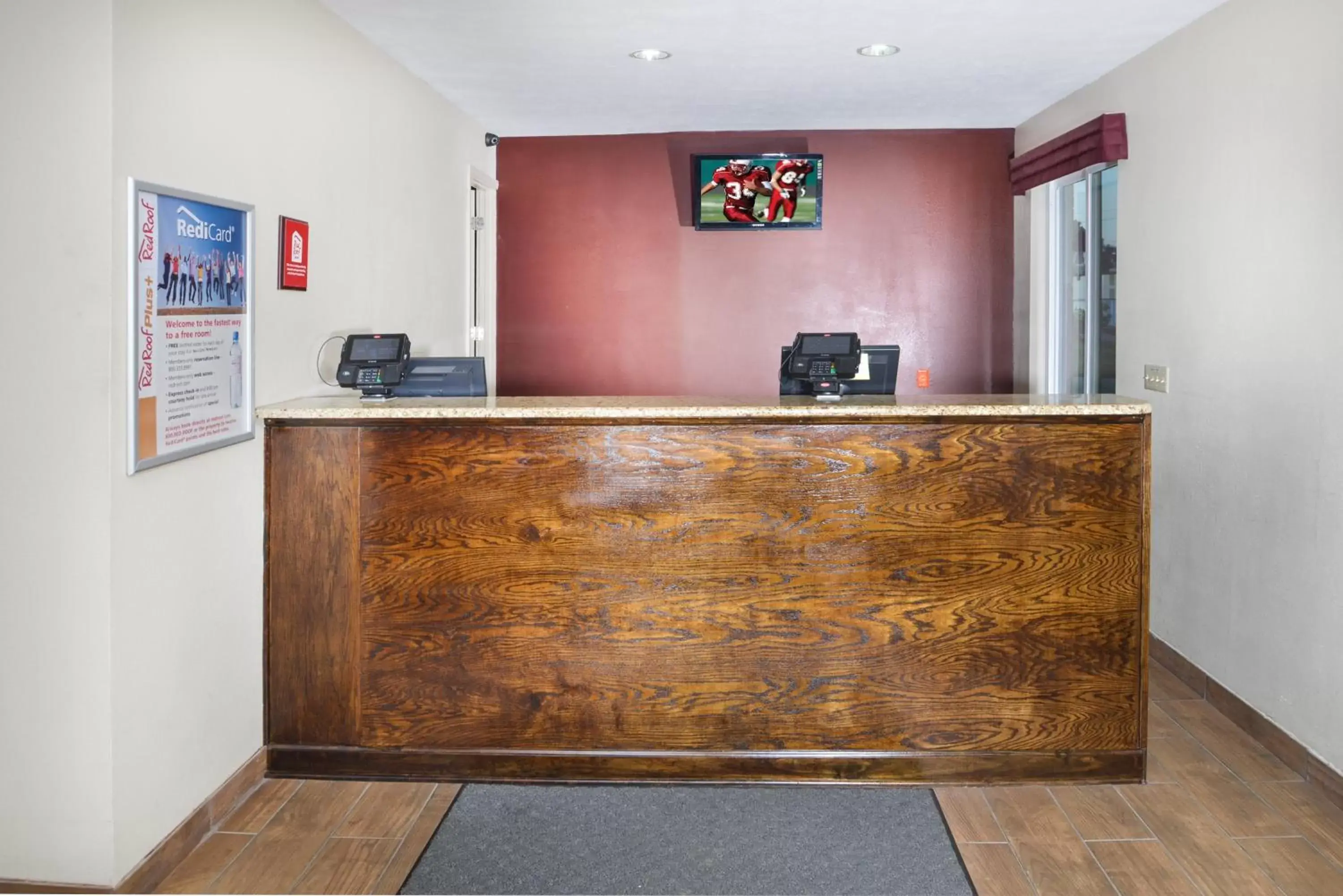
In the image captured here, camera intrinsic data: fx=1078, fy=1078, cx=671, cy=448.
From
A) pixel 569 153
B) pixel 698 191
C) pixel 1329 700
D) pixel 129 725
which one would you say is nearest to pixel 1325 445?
pixel 1329 700

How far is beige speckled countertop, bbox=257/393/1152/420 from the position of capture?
2.95 metres

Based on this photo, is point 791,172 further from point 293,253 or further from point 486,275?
point 293,253

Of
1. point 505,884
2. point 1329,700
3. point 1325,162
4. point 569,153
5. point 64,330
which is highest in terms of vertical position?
point 569,153

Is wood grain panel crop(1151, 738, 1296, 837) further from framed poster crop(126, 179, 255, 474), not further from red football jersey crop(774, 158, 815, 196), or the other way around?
red football jersey crop(774, 158, 815, 196)

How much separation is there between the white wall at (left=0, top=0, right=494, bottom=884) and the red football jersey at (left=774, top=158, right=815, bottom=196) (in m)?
3.49

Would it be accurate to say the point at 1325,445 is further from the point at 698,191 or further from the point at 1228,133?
the point at 698,191

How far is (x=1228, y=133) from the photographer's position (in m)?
3.70

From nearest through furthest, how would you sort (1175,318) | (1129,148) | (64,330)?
(64,330)
(1175,318)
(1129,148)

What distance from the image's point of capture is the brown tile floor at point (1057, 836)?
2537mm

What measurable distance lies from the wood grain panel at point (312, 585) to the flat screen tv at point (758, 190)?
3599 millimetres

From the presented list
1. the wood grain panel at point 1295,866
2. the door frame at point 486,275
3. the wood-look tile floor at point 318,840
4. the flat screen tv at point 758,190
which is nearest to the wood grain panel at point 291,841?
the wood-look tile floor at point 318,840

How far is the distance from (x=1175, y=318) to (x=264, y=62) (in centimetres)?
333

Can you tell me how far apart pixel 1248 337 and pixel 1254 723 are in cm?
127

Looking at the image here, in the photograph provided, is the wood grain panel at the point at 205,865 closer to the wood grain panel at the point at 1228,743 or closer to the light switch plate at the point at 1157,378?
the wood grain panel at the point at 1228,743
